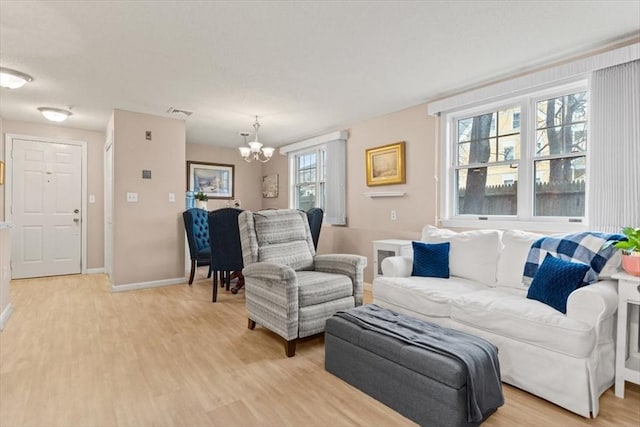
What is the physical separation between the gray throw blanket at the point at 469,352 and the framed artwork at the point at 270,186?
484 cm

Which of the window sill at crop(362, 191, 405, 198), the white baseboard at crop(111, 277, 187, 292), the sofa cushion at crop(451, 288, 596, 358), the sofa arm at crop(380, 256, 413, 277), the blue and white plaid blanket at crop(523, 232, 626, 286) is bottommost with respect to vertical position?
the white baseboard at crop(111, 277, 187, 292)

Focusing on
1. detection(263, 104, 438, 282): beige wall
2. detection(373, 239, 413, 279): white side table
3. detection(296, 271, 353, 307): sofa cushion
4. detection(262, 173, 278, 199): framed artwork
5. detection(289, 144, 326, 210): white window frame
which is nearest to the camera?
detection(296, 271, 353, 307): sofa cushion

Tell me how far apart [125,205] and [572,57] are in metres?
4.99

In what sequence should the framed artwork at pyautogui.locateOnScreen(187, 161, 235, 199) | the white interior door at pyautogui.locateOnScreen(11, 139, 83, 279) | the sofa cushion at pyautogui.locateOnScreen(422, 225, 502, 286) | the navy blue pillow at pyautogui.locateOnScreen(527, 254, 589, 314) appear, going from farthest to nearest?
the framed artwork at pyautogui.locateOnScreen(187, 161, 235, 199), the white interior door at pyautogui.locateOnScreen(11, 139, 83, 279), the sofa cushion at pyautogui.locateOnScreen(422, 225, 502, 286), the navy blue pillow at pyautogui.locateOnScreen(527, 254, 589, 314)

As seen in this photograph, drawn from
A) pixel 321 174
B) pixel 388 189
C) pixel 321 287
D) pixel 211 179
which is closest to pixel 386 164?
pixel 388 189

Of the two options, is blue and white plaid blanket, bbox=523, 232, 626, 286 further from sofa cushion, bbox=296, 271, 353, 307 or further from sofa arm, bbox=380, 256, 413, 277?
sofa cushion, bbox=296, 271, 353, 307

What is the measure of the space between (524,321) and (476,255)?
0.91 meters

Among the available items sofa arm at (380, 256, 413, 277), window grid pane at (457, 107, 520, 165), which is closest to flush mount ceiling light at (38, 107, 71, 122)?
sofa arm at (380, 256, 413, 277)

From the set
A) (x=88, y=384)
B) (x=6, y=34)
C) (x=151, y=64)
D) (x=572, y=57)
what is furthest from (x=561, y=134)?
(x=6, y=34)

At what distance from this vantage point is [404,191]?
4102 millimetres

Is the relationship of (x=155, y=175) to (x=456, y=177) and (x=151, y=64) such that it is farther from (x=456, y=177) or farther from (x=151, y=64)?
(x=456, y=177)

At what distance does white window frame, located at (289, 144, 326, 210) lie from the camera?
18.2ft

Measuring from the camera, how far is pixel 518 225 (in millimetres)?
3062

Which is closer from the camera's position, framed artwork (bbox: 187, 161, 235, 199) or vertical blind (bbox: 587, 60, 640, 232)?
vertical blind (bbox: 587, 60, 640, 232)
